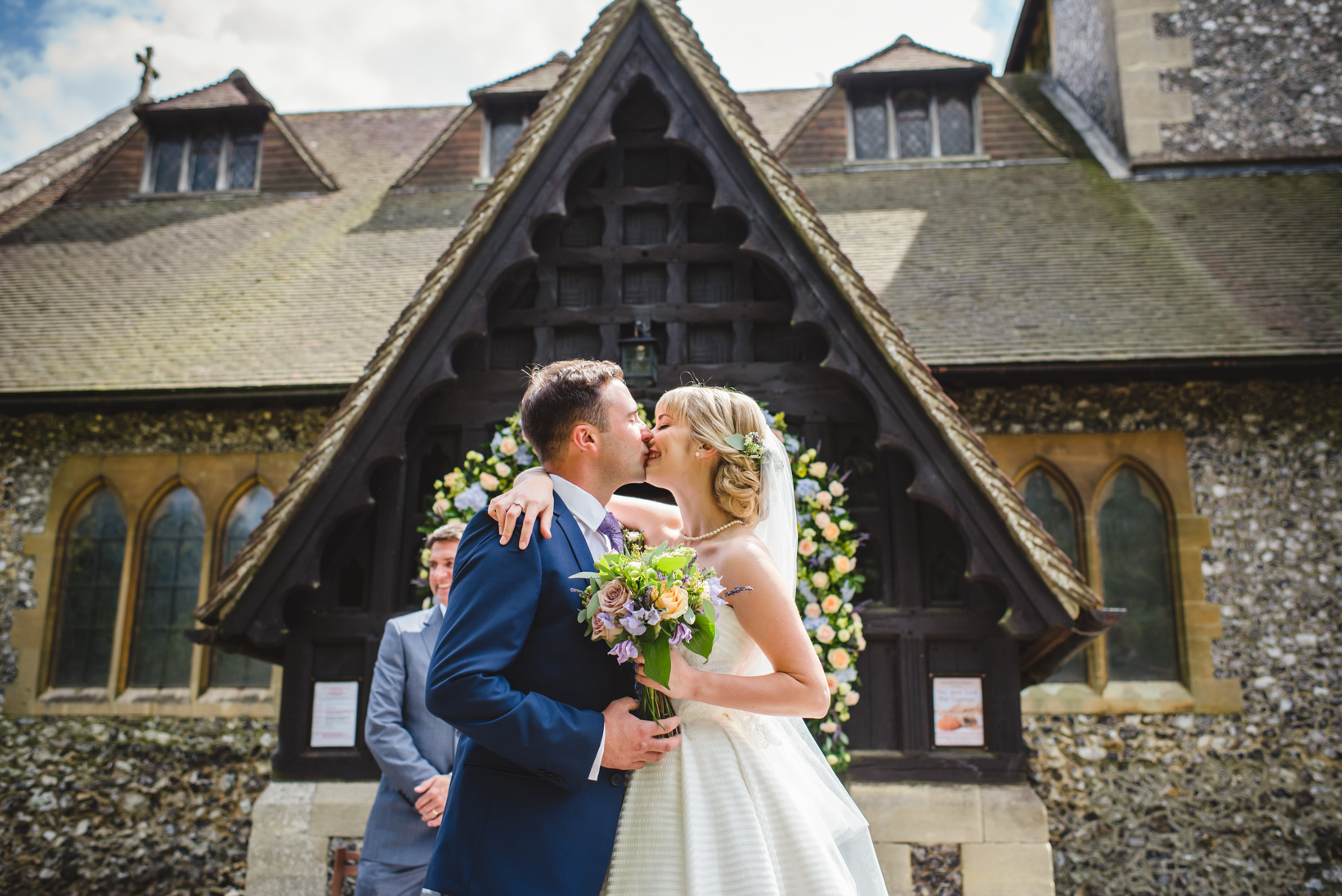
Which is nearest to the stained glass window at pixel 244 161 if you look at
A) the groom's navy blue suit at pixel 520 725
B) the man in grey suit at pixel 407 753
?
the man in grey suit at pixel 407 753

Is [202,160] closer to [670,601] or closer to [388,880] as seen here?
[388,880]

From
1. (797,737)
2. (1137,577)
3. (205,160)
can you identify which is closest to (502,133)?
(205,160)

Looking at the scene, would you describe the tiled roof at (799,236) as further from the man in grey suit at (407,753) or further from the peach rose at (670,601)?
the peach rose at (670,601)

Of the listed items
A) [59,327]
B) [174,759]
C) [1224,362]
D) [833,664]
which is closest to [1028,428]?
[1224,362]

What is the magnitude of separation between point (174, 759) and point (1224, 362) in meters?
9.43

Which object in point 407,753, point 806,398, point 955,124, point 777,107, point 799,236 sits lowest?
point 407,753

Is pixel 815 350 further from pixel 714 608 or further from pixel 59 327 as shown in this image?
pixel 59 327

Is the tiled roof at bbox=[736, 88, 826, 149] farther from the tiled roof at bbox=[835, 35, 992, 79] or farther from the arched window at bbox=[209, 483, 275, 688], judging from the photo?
the arched window at bbox=[209, 483, 275, 688]

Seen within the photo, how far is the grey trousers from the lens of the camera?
366 centimetres

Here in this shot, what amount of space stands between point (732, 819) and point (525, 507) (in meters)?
0.94

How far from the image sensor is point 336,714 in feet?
16.2

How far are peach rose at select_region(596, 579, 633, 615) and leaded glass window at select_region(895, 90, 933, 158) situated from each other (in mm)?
10270

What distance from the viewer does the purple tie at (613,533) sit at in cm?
243

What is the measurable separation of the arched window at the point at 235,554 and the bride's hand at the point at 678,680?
673 centimetres
